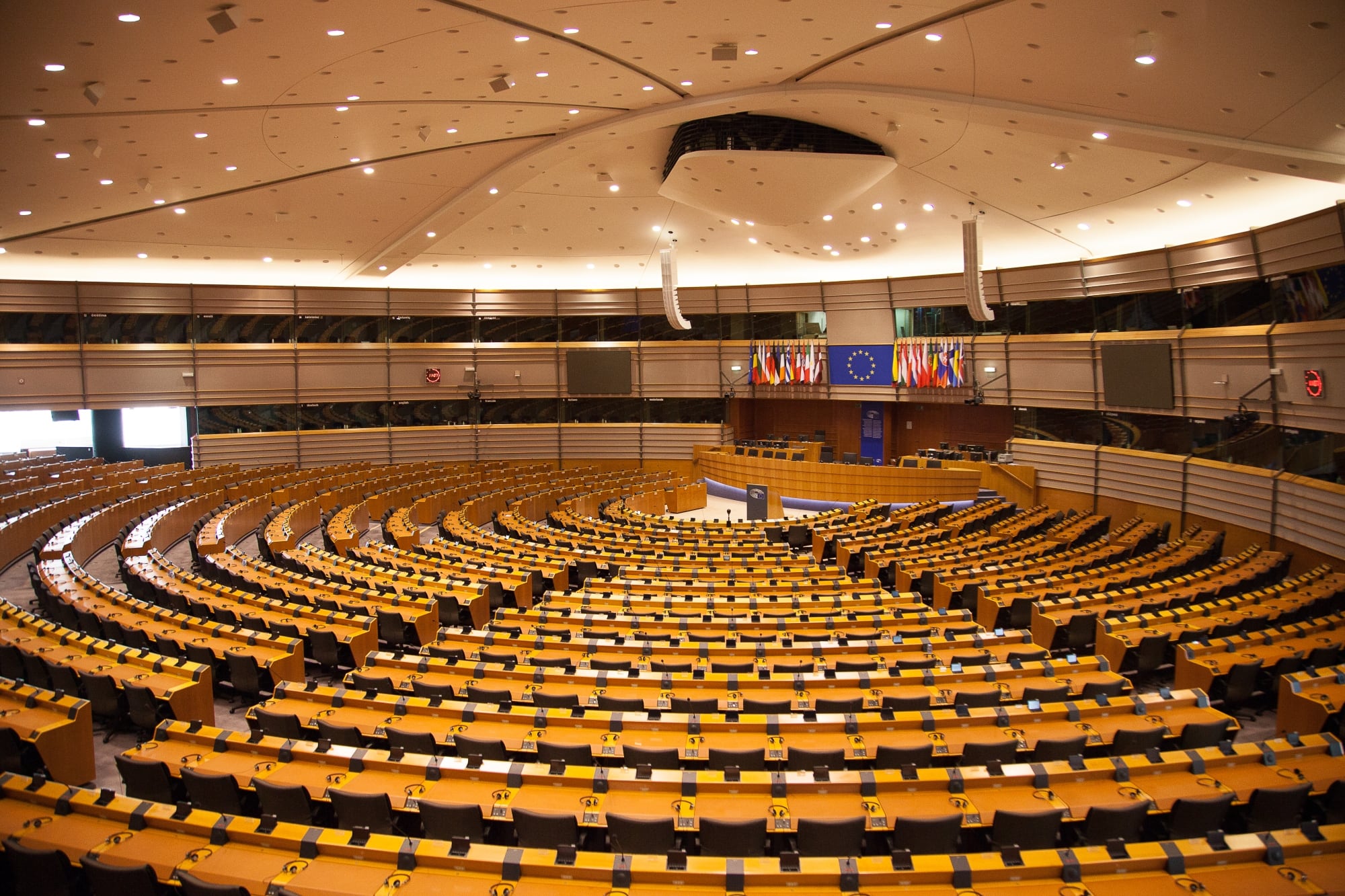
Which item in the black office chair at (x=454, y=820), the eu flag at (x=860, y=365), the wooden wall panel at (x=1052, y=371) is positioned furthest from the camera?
the eu flag at (x=860, y=365)

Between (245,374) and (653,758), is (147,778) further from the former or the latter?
(245,374)

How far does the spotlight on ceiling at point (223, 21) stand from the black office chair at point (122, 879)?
8185mm

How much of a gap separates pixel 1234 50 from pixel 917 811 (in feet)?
30.6

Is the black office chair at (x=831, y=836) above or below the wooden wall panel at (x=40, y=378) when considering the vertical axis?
below

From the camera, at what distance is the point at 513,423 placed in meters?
31.8

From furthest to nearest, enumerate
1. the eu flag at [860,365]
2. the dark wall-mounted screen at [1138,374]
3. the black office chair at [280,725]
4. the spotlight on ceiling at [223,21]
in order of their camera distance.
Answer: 1. the eu flag at [860,365]
2. the dark wall-mounted screen at [1138,374]
3. the spotlight on ceiling at [223,21]
4. the black office chair at [280,725]

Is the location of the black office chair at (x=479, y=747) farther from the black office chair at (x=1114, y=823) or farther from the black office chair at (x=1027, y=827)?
the black office chair at (x=1114, y=823)

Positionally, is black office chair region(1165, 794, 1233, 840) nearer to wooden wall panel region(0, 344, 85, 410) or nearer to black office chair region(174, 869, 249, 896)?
black office chair region(174, 869, 249, 896)

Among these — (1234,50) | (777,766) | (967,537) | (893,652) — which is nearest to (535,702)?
(777,766)

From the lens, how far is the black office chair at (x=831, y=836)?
555cm

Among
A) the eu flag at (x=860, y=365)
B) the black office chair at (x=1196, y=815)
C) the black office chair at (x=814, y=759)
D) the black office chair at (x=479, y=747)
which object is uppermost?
the eu flag at (x=860, y=365)

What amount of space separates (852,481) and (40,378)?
25.0m

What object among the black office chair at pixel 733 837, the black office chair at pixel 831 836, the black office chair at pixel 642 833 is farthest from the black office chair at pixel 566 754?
the black office chair at pixel 831 836

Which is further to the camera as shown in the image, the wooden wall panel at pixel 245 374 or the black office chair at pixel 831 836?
the wooden wall panel at pixel 245 374
